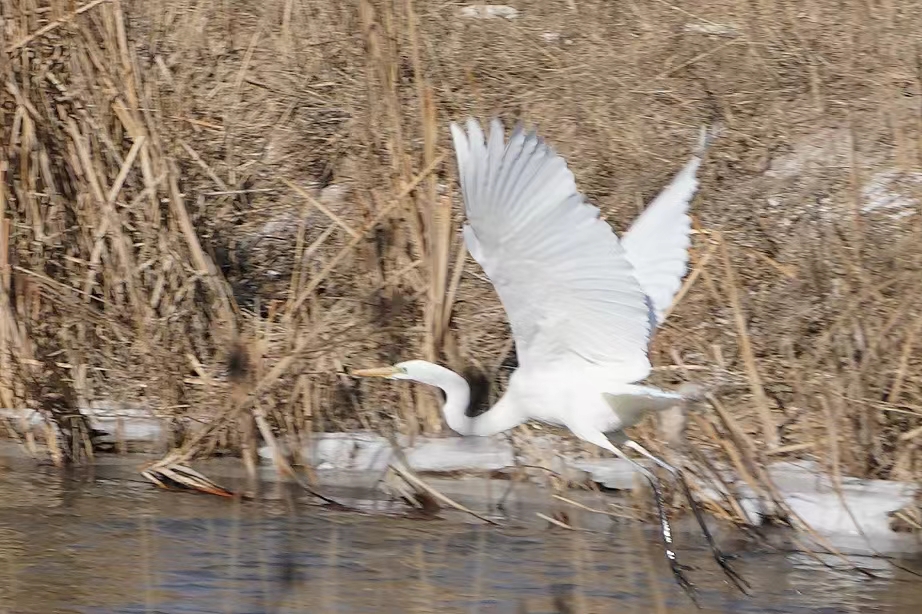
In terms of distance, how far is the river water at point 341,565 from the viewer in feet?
13.7

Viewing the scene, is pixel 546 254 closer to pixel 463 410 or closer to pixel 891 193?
pixel 463 410

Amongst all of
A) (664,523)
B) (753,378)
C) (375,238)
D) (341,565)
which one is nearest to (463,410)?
(341,565)

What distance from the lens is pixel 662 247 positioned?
458 centimetres

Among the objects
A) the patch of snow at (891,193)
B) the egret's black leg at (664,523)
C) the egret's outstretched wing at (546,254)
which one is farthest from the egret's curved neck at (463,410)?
the patch of snow at (891,193)

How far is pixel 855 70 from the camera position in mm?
7645

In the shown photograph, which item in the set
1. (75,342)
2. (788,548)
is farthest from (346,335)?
(788,548)

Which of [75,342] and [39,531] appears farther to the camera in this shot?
[75,342]

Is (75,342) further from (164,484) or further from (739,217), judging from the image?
(739,217)

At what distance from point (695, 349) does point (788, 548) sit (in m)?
1.26

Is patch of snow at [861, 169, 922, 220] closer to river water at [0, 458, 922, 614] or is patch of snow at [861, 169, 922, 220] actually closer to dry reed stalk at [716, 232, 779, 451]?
dry reed stalk at [716, 232, 779, 451]

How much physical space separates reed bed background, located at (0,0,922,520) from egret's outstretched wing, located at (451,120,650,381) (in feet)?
2.65

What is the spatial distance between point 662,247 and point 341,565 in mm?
1513

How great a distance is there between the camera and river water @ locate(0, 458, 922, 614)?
13.7 feet

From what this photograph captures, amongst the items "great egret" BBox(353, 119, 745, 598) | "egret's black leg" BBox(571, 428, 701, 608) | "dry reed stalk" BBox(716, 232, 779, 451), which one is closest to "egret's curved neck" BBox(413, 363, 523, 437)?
"great egret" BBox(353, 119, 745, 598)
